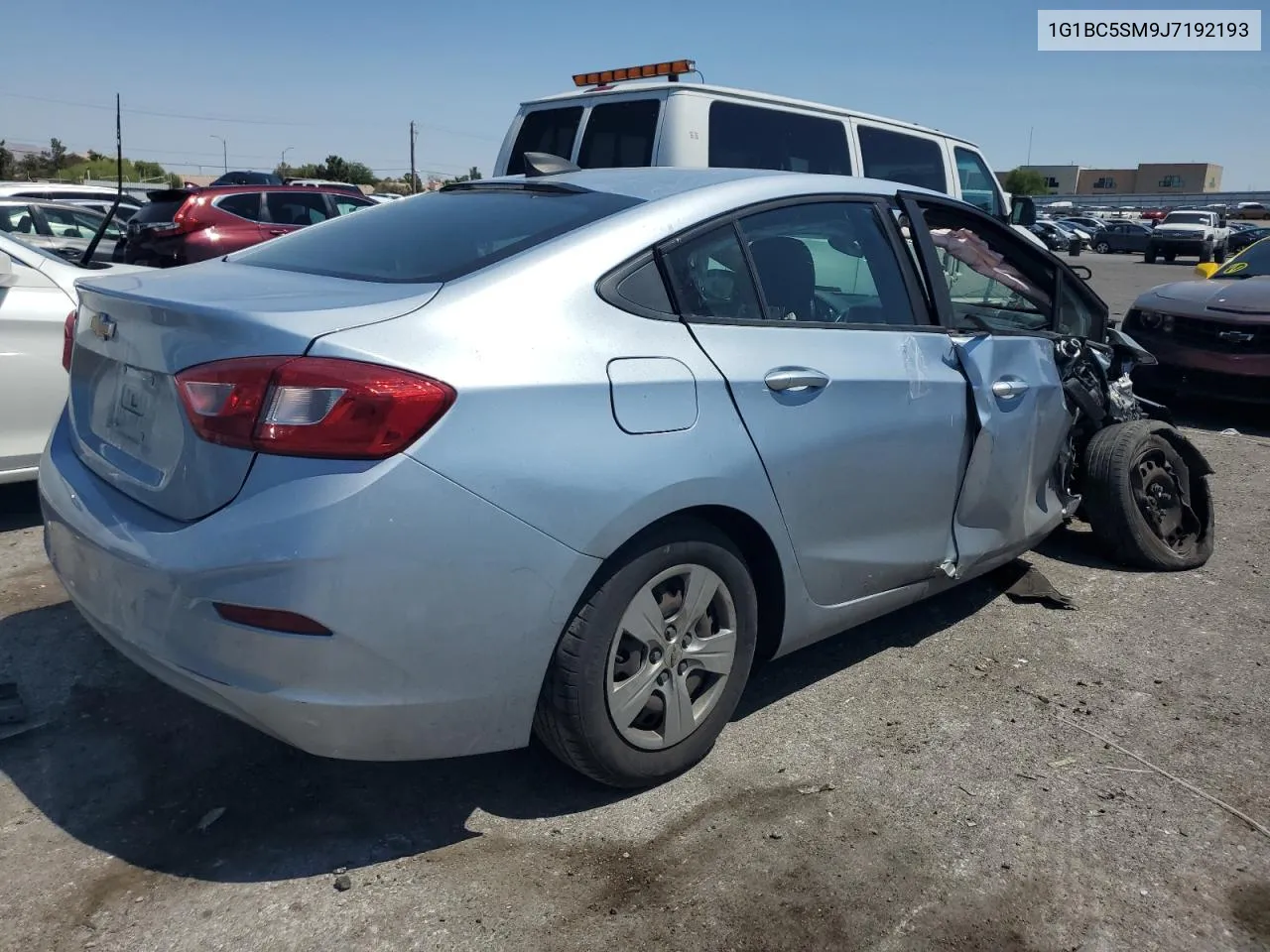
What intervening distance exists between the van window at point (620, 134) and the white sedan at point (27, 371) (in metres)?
3.43

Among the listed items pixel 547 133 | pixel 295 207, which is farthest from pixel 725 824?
pixel 295 207

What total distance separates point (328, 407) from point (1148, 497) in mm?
3913

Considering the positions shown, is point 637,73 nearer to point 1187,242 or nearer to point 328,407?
point 328,407

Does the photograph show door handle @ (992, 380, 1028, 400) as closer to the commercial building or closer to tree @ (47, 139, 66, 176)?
tree @ (47, 139, 66, 176)

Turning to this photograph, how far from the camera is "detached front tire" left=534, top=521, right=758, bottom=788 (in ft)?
8.57

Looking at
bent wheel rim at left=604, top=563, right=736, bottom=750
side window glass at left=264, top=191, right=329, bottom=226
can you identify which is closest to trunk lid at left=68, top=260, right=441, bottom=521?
bent wheel rim at left=604, top=563, right=736, bottom=750

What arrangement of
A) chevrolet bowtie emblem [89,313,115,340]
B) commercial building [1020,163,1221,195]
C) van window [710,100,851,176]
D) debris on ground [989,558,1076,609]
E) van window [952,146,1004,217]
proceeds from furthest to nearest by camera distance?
commercial building [1020,163,1221,195], van window [952,146,1004,217], van window [710,100,851,176], debris on ground [989,558,1076,609], chevrolet bowtie emblem [89,313,115,340]

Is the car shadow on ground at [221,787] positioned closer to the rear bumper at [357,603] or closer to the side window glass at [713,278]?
the rear bumper at [357,603]

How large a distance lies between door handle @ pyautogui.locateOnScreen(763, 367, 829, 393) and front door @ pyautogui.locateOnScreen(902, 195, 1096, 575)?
79 cm

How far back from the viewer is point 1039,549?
5.18 meters

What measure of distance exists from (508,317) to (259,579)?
31.9 inches

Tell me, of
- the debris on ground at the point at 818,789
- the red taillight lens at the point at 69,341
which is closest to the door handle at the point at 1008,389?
the debris on ground at the point at 818,789

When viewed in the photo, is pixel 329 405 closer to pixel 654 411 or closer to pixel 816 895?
pixel 654 411

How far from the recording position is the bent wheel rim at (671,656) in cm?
274
